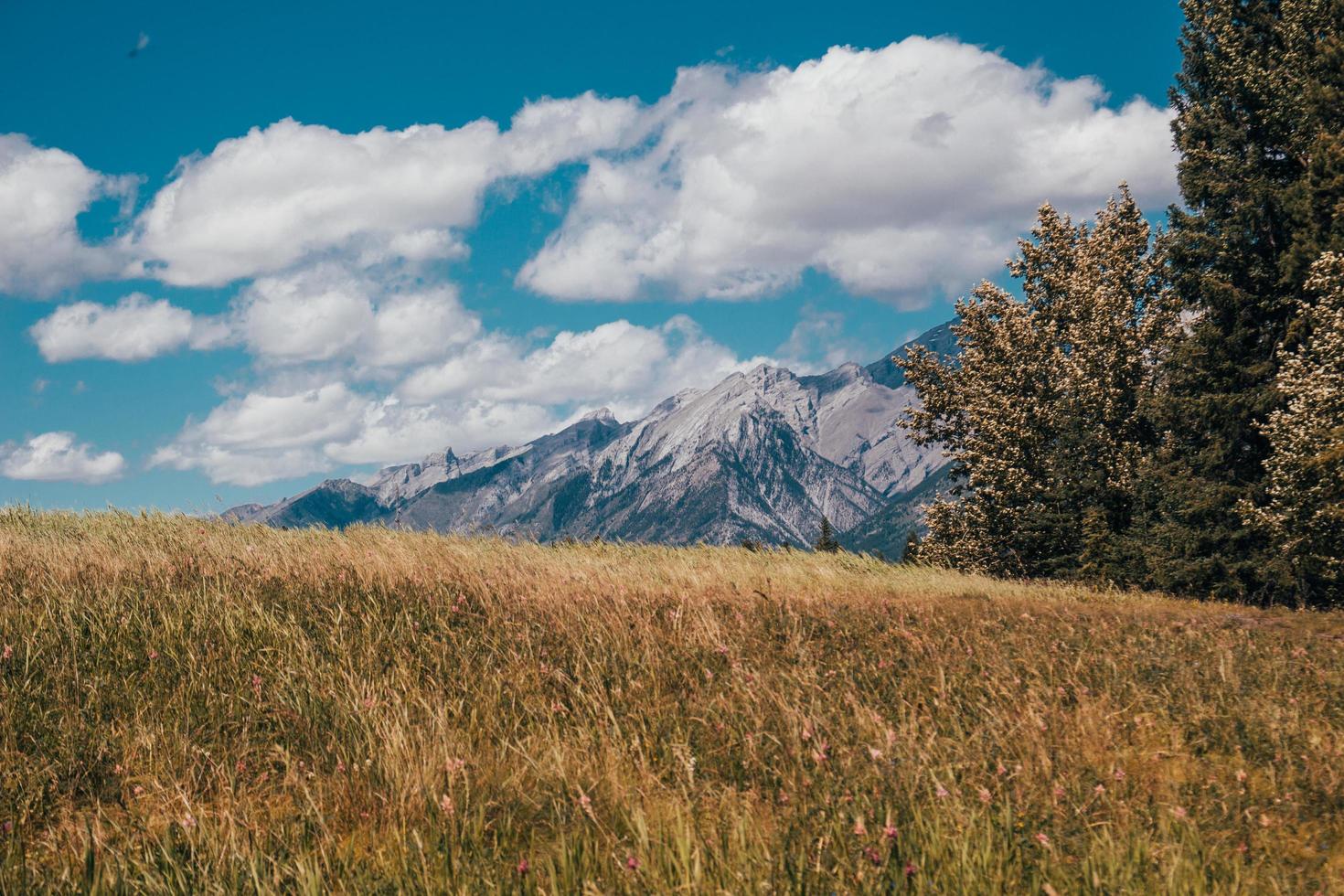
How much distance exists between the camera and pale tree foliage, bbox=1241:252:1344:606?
21.2 m

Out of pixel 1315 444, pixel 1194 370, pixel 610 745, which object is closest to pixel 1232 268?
pixel 1194 370

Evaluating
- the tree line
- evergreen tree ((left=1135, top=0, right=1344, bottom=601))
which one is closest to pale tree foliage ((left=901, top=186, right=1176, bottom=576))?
the tree line

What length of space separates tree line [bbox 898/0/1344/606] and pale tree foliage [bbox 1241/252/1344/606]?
0.27 feet

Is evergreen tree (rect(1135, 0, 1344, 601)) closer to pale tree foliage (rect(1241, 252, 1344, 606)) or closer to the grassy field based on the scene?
pale tree foliage (rect(1241, 252, 1344, 606))

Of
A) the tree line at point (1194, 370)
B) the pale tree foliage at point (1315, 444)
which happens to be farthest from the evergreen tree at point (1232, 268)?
the pale tree foliage at point (1315, 444)

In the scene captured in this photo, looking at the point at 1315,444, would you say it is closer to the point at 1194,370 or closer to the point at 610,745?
the point at 1194,370

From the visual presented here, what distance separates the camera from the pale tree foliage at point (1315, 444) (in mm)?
21250

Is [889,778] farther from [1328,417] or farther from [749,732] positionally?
[1328,417]

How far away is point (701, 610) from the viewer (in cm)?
890

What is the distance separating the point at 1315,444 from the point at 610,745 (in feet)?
80.4

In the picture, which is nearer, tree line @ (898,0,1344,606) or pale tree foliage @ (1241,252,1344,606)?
pale tree foliage @ (1241,252,1344,606)

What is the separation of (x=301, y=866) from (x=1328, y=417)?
26.8 m

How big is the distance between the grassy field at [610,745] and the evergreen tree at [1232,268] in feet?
75.5

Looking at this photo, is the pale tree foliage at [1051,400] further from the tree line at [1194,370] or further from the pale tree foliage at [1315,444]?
the pale tree foliage at [1315,444]
